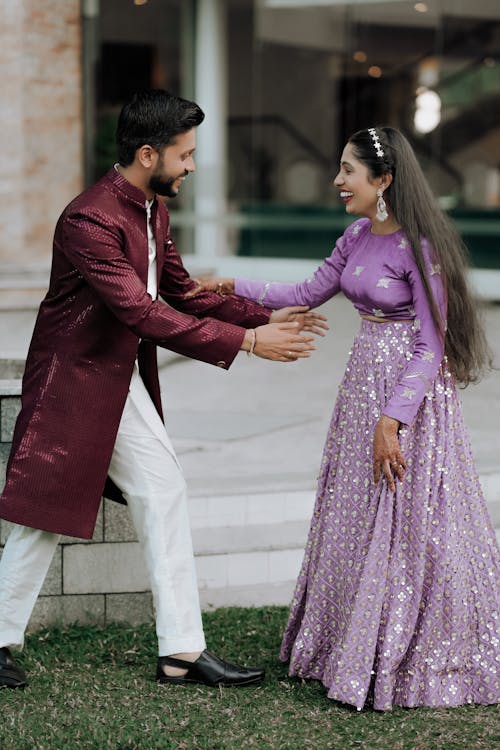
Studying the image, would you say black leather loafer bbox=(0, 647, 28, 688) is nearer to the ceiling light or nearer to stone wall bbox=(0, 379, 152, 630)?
stone wall bbox=(0, 379, 152, 630)

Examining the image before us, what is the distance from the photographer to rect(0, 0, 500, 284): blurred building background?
1373cm

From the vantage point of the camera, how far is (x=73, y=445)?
3.74 meters

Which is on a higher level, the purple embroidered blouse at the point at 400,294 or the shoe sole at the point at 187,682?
the purple embroidered blouse at the point at 400,294

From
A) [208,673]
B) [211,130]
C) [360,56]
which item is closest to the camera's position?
[208,673]

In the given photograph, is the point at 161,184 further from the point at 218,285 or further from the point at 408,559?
the point at 408,559

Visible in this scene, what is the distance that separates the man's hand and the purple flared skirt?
21 cm

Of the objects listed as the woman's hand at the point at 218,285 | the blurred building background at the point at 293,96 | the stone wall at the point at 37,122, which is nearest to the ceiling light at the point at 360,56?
the blurred building background at the point at 293,96

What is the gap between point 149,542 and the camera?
3816mm

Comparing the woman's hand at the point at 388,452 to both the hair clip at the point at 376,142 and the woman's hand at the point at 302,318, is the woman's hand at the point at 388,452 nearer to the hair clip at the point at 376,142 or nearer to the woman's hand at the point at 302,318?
→ the woman's hand at the point at 302,318

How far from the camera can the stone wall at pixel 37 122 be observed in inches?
471

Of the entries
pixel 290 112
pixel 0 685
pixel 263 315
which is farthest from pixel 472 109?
pixel 0 685

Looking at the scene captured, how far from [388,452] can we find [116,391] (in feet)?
2.88

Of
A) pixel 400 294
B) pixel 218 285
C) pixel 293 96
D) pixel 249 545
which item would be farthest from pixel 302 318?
pixel 293 96

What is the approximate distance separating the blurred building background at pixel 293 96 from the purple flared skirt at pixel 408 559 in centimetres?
929
